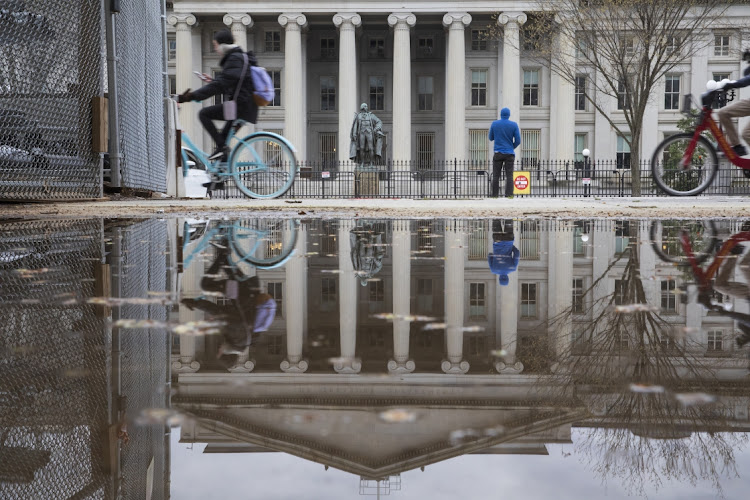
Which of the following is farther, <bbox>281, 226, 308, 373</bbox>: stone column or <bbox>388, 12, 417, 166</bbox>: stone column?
<bbox>388, 12, 417, 166</bbox>: stone column

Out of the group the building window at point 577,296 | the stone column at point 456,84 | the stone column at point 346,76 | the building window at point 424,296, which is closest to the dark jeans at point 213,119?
the building window at point 424,296

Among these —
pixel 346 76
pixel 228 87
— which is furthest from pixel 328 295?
pixel 346 76

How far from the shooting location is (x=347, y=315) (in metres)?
2.56

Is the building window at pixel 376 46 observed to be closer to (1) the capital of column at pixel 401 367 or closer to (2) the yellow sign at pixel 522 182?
(2) the yellow sign at pixel 522 182

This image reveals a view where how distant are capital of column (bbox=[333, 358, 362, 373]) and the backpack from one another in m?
8.69

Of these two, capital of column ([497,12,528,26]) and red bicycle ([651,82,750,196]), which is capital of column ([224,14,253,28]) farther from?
red bicycle ([651,82,750,196])

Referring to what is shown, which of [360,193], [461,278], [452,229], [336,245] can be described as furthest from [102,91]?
[360,193]

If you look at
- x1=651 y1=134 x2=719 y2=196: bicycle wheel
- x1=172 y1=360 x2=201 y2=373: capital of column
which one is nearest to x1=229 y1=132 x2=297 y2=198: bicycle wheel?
x1=651 y1=134 x2=719 y2=196: bicycle wheel

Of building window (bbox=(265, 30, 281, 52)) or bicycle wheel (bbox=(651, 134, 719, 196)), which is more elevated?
building window (bbox=(265, 30, 281, 52))

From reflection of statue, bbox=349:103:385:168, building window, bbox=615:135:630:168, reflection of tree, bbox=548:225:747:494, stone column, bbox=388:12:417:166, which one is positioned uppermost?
stone column, bbox=388:12:417:166

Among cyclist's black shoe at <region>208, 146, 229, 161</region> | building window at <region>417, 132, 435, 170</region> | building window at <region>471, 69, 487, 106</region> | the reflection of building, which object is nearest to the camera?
the reflection of building

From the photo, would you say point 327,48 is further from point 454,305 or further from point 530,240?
point 454,305

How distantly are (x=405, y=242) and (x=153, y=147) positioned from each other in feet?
27.7

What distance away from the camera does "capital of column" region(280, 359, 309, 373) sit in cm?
181
